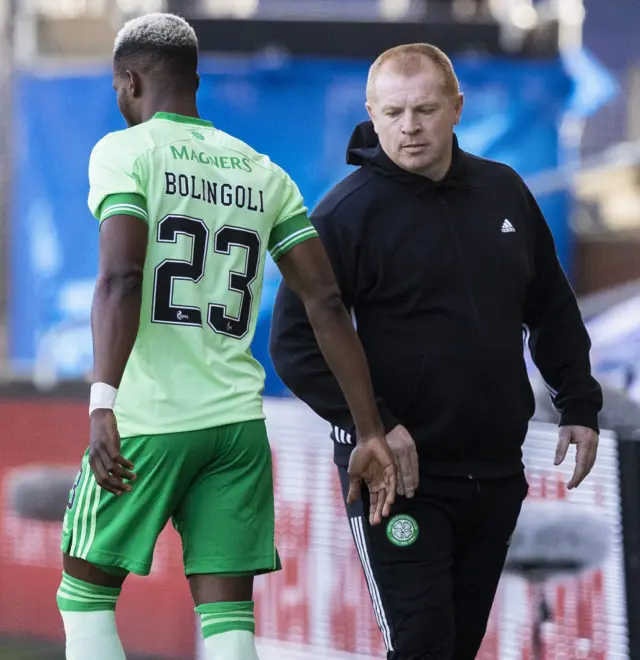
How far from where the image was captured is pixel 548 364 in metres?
3.77

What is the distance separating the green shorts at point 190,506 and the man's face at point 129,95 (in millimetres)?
771

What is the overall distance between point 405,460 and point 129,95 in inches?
43.2

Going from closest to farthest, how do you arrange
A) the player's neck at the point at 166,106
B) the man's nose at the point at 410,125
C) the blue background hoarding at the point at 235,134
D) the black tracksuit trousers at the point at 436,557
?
1. the player's neck at the point at 166,106
2. the black tracksuit trousers at the point at 436,557
3. the man's nose at the point at 410,125
4. the blue background hoarding at the point at 235,134

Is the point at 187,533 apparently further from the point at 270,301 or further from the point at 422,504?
the point at 270,301

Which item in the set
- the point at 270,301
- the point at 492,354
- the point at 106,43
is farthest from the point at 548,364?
the point at 106,43

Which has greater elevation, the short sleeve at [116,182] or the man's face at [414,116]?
the man's face at [414,116]

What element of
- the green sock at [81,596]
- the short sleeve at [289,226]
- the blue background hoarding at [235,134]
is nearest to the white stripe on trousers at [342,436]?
the short sleeve at [289,226]

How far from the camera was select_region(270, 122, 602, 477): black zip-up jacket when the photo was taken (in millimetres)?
3400

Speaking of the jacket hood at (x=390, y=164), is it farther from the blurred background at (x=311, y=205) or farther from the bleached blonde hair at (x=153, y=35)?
the blurred background at (x=311, y=205)

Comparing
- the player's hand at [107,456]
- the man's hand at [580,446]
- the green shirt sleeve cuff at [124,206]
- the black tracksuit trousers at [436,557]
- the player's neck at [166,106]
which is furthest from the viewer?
the man's hand at [580,446]

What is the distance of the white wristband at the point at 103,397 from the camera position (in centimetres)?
295

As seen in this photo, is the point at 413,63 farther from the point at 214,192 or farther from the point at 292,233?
the point at 214,192

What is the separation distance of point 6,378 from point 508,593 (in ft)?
7.32

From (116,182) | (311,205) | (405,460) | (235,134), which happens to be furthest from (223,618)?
(235,134)
